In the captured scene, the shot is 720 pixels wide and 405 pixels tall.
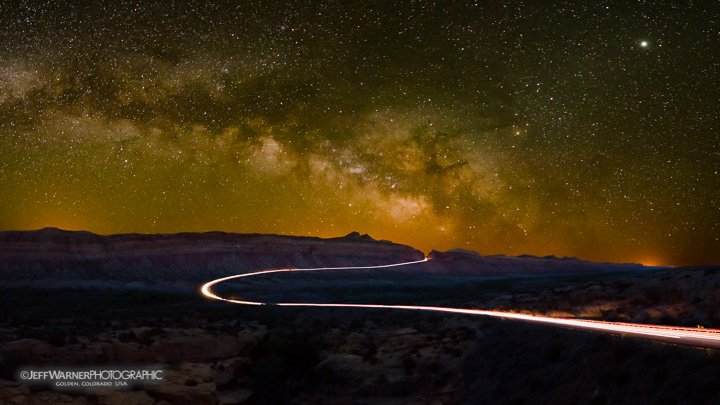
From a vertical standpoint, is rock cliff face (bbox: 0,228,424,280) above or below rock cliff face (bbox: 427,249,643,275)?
above

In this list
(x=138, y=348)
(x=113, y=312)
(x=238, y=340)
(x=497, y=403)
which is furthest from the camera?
(x=113, y=312)

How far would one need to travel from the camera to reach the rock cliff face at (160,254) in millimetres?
68312

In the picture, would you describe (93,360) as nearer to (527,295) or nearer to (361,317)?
(361,317)

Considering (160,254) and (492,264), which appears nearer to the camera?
(160,254)

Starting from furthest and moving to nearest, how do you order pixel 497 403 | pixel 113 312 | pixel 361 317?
pixel 113 312
pixel 361 317
pixel 497 403

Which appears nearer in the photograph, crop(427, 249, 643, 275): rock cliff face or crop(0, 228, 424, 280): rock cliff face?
crop(0, 228, 424, 280): rock cliff face

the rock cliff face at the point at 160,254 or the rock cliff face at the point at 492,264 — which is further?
the rock cliff face at the point at 492,264

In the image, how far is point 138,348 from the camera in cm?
2128

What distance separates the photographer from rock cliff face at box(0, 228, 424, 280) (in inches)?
2689

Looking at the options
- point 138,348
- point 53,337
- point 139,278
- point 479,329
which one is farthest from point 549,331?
point 139,278

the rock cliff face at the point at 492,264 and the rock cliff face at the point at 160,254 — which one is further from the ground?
the rock cliff face at the point at 160,254

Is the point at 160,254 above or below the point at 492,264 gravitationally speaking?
above

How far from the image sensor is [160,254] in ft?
261

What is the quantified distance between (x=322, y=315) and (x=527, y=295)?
14.0 meters
